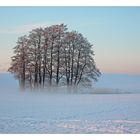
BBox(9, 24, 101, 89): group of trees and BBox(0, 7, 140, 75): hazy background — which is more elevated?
BBox(0, 7, 140, 75): hazy background

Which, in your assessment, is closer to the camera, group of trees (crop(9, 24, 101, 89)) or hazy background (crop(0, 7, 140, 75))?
hazy background (crop(0, 7, 140, 75))

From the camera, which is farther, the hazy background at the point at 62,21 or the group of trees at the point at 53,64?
the group of trees at the point at 53,64

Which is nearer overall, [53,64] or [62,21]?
[62,21]

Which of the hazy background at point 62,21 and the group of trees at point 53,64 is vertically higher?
the hazy background at point 62,21

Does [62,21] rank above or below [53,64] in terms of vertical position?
above
